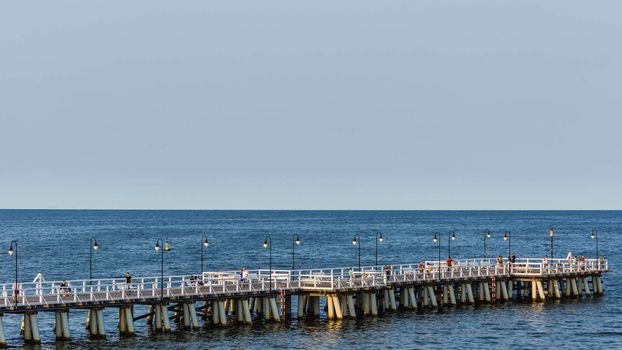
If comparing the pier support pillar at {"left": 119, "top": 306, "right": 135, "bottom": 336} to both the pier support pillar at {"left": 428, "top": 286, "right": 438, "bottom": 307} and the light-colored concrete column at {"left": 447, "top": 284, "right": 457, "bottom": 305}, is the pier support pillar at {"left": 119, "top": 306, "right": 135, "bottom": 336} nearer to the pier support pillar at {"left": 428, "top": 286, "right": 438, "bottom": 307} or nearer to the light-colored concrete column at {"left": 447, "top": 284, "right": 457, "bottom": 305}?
the pier support pillar at {"left": 428, "top": 286, "right": 438, "bottom": 307}

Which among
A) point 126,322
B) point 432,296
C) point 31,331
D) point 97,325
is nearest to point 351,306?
point 432,296

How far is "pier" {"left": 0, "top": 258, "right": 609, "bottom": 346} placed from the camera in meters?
66.4

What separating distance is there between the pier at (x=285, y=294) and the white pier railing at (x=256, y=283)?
60mm

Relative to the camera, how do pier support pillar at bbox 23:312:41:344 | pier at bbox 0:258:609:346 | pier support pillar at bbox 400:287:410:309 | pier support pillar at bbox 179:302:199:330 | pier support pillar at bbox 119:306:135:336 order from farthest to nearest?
pier support pillar at bbox 400:287:410:309 < pier support pillar at bbox 179:302:199:330 < pier support pillar at bbox 119:306:135:336 < pier at bbox 0:258:609:346 < pier support pillar at bbox 23:312:41:344

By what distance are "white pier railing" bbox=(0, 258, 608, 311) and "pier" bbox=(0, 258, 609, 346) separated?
60 millimetres

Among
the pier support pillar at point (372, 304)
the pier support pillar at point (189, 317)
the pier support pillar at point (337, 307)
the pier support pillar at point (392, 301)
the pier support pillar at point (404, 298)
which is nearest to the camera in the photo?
the pier support pillar at point (189, 317)

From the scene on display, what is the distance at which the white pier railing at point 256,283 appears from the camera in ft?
216

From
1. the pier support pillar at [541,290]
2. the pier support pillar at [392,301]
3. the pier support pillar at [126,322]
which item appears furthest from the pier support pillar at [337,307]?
the pier support pillar at [541,290]

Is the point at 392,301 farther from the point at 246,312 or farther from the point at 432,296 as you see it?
the point at 246,312

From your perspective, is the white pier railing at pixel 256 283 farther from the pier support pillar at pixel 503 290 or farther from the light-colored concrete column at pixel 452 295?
the light-colored concrete column at pixel 452 295

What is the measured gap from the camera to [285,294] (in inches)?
2990

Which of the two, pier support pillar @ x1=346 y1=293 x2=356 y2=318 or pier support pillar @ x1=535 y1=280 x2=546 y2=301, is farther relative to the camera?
pier support pillar @ x1=535 y1=280 x2=546 y2=301

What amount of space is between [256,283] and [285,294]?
2.03 meters

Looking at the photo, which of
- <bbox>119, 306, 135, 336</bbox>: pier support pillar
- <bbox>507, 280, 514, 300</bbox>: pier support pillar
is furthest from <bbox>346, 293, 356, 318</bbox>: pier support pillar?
<bbox>507, 280, 514, 300</bbox>: pier support pillar
